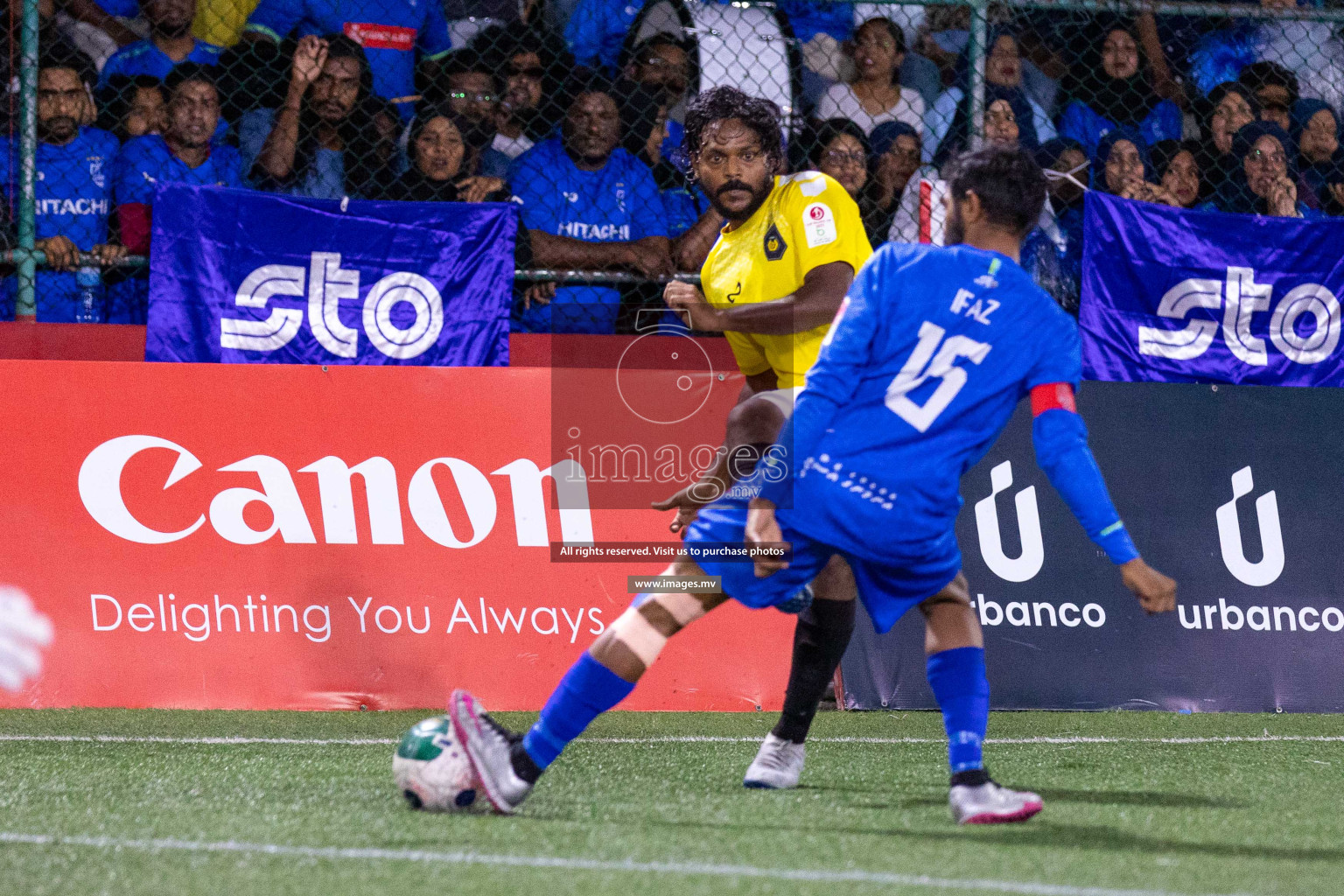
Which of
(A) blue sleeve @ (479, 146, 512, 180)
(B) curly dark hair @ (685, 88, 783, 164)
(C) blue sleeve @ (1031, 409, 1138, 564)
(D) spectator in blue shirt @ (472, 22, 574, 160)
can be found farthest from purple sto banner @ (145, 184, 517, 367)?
(C) blue sleeve @ (1031, 409, 1138, 564)

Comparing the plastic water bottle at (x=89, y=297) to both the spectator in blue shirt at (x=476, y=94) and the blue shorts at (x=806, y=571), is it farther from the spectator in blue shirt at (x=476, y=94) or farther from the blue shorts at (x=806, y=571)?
the blue shorts at (x=806, y=571)

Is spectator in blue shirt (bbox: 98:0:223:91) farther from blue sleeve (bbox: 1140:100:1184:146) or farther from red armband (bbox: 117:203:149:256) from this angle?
blue sleeve (bbox: 1140:100:1184:146)

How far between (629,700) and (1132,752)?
1806mm

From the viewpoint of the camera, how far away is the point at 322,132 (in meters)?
6.31

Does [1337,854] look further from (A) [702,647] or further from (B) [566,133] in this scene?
(B) [566,133]

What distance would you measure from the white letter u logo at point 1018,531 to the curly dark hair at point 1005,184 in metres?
2.35

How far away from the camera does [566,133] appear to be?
6500 mm

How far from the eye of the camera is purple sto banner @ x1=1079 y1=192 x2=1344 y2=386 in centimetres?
609

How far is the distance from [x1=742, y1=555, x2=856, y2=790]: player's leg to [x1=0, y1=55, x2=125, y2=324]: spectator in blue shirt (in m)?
3.58

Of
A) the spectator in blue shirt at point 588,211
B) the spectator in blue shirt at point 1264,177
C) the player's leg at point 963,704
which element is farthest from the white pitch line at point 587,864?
the spectator in blue shirt at point 1264,177

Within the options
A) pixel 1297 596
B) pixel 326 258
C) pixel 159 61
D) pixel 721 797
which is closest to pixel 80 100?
pixel 159 61

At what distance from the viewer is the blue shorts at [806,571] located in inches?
126

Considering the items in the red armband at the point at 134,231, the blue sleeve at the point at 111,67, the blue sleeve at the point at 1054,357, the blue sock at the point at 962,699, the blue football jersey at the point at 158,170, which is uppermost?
the blue sleeve at the point at 111,67

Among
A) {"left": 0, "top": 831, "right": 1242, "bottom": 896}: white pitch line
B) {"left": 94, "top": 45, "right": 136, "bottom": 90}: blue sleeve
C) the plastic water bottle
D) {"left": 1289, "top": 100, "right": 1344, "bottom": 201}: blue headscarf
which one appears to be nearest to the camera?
{"left": 0, "top": 831, "right": 1242, "bottom": 896}: white pitch line
